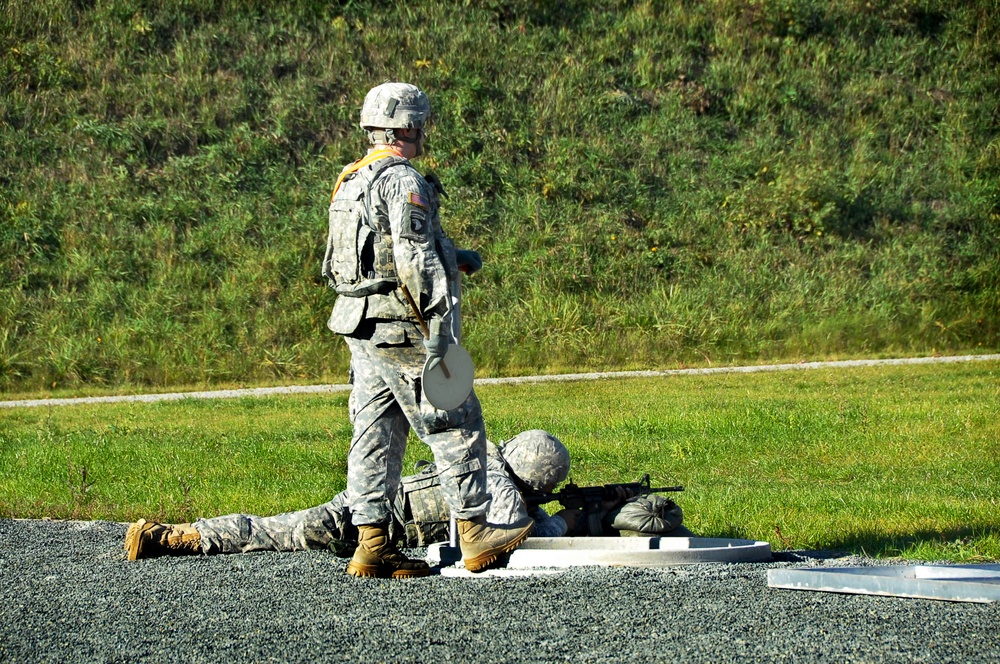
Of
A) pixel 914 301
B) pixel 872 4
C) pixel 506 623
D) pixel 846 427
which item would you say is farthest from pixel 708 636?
pixel 872 4

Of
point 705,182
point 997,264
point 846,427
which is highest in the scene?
point 705,182

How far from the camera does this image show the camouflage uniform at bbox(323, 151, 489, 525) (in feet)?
18.0

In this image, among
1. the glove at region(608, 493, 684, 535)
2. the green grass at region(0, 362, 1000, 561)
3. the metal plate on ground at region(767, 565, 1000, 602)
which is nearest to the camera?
the metal plate on ground at region(767, 565, 1000, 602)

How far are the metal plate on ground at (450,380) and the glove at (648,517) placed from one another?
1244 mm

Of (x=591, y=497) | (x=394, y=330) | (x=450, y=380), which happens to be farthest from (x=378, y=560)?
(x=591, y=497)

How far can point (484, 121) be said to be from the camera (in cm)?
2259

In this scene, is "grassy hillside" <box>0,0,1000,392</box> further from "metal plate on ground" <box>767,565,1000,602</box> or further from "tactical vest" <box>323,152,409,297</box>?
"metal plate on ground" <box>767,565,1000,602</box>

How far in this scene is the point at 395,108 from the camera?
5.72 meters

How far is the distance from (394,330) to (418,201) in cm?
57

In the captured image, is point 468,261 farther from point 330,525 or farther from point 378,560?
point 330,525

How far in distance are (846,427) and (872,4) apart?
16.7 m

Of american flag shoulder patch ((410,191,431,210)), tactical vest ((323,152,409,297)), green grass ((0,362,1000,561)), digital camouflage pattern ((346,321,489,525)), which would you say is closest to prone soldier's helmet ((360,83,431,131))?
tactical vest ((323,152,409,297))

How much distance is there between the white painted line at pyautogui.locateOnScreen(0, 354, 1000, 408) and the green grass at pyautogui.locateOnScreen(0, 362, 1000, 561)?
0.73m

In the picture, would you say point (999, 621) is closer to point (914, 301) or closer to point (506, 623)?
point (506, 623)
